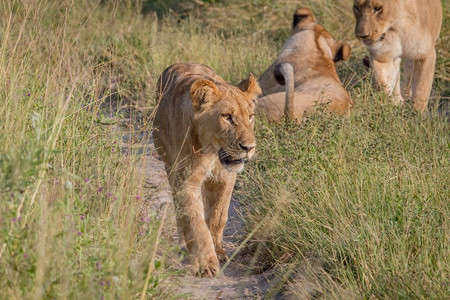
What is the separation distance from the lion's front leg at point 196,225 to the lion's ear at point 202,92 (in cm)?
28

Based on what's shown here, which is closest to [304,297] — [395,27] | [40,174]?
[40,174]

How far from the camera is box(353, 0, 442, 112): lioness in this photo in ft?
22.1

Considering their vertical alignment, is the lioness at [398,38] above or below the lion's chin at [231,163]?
below

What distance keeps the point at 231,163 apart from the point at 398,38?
3238mm

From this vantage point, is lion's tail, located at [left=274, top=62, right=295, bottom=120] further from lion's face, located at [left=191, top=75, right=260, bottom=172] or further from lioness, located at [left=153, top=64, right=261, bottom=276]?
lion's face, located at [left=191, top=75, right=260, bottom=172]

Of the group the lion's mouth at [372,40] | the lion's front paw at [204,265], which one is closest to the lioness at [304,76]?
the lion's mouth at [372,40]

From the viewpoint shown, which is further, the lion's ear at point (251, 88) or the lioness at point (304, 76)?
the lioness at point (304, 76)

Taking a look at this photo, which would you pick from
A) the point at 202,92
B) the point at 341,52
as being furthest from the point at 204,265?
the point at 341,52

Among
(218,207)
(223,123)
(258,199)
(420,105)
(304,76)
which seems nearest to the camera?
(223,123)

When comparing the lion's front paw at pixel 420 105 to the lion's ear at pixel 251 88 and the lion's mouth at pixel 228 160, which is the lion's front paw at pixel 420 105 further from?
the lion's mouth at pixel 228 160

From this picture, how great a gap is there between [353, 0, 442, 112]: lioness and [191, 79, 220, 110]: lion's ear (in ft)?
9.32

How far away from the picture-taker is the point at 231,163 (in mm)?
4109

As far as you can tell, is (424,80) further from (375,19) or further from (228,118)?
(228,118)

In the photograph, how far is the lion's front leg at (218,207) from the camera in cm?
436
